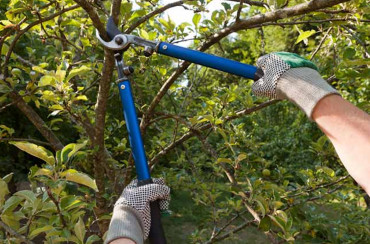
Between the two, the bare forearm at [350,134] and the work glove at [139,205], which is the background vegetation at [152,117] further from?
the bare forearm at [350,134]

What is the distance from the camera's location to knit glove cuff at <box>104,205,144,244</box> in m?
0.93

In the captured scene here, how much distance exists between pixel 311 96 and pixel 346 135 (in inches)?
5.0

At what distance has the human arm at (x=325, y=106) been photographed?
2.42 ft

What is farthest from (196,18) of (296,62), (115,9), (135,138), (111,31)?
(296,62)

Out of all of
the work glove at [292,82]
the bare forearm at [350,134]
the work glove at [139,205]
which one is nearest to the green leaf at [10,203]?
the work glove at [139,205]

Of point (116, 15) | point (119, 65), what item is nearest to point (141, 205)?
point (119, 65)

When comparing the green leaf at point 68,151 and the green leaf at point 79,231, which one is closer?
the green leaf at point 68,151

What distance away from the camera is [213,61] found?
1.15 meters

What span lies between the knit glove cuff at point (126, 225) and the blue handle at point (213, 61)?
0.49 m

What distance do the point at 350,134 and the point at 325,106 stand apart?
0.29 feet

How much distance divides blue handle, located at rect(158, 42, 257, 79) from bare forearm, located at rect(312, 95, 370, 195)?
35cm

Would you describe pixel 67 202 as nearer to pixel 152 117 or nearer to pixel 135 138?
pixel 135 138

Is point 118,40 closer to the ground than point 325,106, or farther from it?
farther from it

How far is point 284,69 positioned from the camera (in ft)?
3.16
